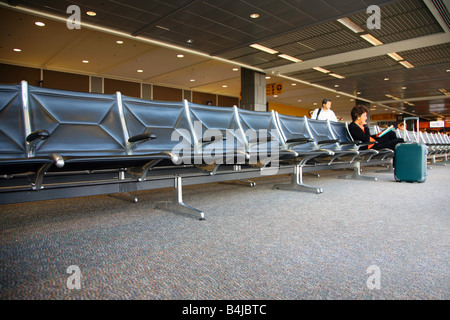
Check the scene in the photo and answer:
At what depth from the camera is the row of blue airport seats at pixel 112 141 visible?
1520 mm

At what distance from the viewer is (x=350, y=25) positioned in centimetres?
683

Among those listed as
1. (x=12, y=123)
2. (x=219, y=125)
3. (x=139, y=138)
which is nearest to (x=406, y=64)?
(x=219, y=125)

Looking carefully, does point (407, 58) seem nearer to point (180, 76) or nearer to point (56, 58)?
point (180, 76)

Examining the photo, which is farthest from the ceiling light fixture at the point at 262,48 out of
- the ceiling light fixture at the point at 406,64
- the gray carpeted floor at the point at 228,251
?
the gray carpeted floor at the point at 228,251

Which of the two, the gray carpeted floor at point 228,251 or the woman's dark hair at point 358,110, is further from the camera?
the woman's dark hair at point 358,110

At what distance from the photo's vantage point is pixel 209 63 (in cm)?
951

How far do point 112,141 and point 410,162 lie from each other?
418 cm

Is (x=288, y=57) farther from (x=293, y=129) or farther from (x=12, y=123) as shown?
(x=12, y=123)

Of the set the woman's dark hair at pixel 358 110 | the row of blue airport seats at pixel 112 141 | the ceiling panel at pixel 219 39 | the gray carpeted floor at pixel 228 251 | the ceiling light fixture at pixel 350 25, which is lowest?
the gray carpeted floor at pixel 228 251

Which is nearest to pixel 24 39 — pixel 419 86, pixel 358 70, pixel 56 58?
pixel 56 58

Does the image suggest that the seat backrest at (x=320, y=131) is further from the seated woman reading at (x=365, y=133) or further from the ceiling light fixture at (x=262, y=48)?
the ceiling light fixture at (x=262, y=48)

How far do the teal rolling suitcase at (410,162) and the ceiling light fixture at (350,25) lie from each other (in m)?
3.81
